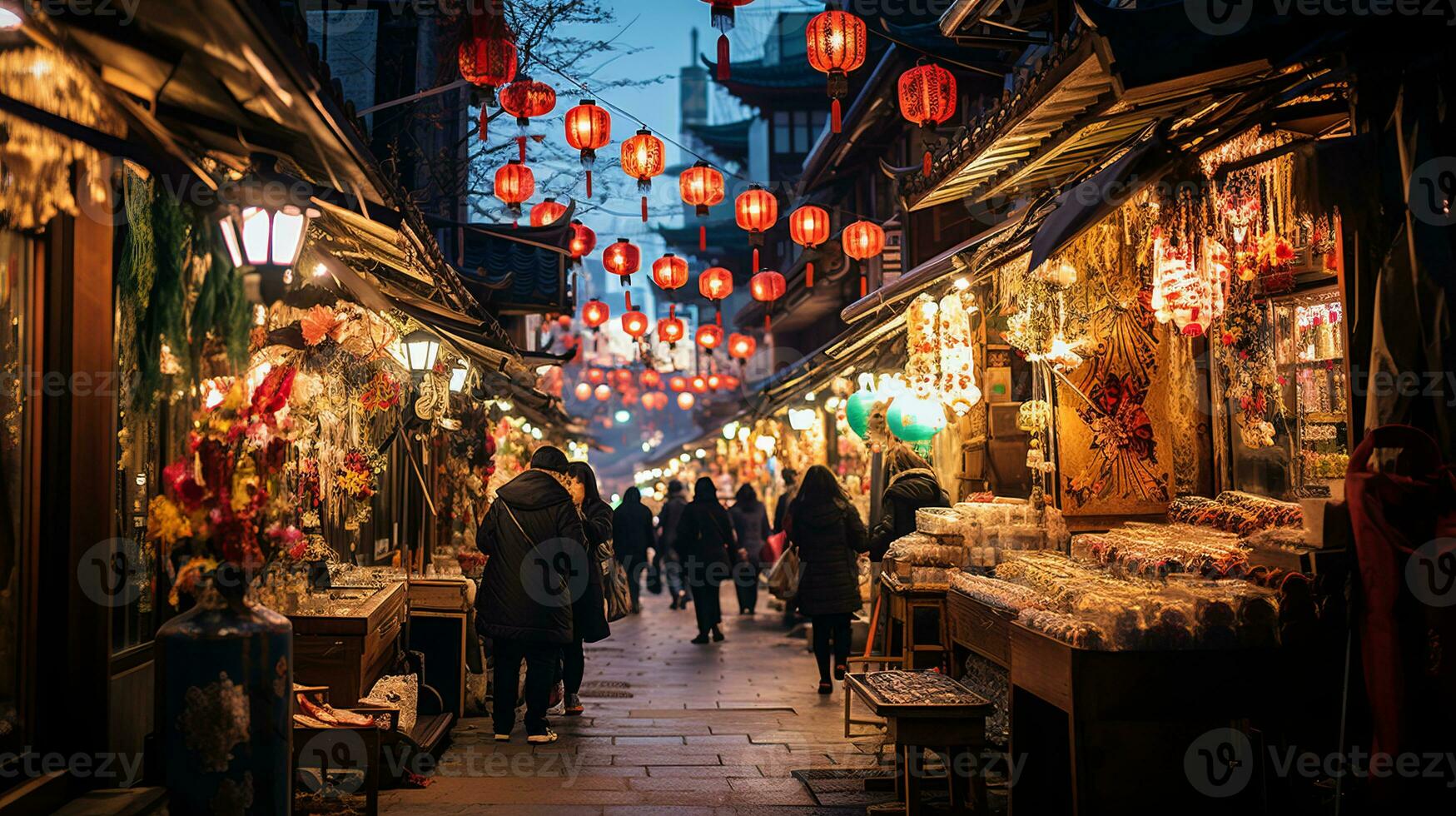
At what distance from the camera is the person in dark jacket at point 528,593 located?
1100 centimetres

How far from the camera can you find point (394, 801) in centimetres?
867

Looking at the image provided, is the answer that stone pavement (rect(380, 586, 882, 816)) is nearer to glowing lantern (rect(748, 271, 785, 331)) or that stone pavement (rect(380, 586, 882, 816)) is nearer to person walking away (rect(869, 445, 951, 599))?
person walking away (rect(869, 445, 951, 599))

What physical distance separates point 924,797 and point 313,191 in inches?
238

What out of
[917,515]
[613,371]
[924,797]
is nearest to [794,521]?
[917,515]

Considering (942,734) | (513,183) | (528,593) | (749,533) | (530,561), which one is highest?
(513,183)

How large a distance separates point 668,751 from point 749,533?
13102mm

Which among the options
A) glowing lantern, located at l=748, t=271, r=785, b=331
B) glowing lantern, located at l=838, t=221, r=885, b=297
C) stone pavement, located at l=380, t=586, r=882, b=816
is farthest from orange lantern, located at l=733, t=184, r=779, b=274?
glowing lantern, located at l=748, t=271, r=785, b=331

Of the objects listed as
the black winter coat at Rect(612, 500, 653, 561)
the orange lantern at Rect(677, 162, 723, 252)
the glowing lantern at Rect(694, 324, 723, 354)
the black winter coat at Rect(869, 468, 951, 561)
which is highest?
the orange lantern at Rect(677, 162, 723, 252)

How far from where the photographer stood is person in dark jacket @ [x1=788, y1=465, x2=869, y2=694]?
13531 millimetres

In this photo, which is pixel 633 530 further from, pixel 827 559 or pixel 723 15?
A: pixel 723 15

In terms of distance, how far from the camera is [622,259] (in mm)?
21828

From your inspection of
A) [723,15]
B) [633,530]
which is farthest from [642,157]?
[633,530]

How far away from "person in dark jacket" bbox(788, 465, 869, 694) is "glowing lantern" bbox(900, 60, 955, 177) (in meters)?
4.80

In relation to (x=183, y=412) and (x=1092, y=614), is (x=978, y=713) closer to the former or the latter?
(x=1092, y=614)
